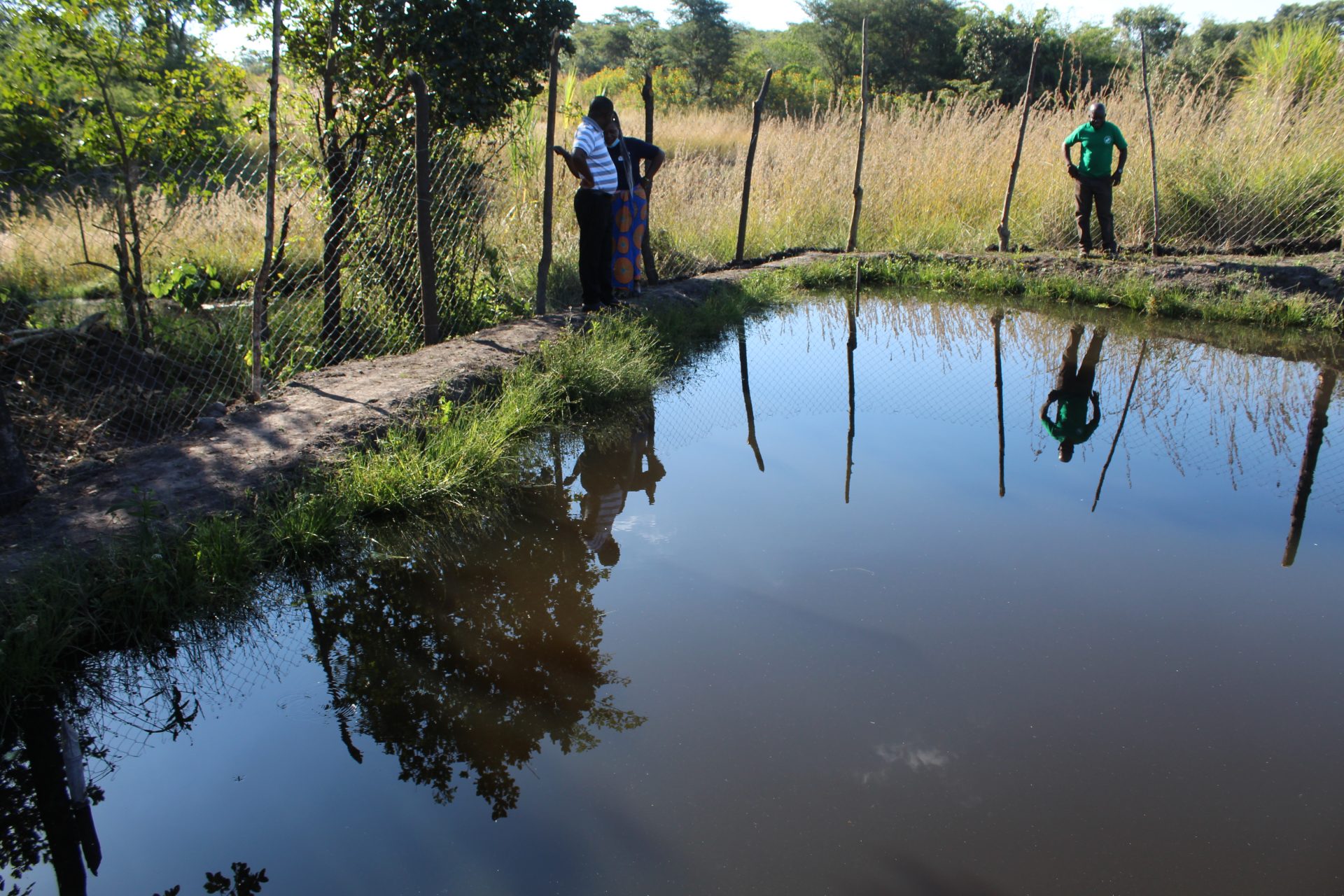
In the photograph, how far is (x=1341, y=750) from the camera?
227 cm

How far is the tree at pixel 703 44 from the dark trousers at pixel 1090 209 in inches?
689

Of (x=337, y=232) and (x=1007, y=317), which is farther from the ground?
(x=337, y=232)

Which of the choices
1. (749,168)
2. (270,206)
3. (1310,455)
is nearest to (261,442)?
(270,206)

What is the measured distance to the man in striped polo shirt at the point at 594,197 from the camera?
5.90 metres

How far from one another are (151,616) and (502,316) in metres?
4.26

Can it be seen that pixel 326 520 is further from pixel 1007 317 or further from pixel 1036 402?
pixel 1007 317

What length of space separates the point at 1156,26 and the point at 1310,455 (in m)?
30.5

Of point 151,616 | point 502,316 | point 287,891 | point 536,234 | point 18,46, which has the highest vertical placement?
point 18,46

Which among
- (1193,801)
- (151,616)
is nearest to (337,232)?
(151,616)

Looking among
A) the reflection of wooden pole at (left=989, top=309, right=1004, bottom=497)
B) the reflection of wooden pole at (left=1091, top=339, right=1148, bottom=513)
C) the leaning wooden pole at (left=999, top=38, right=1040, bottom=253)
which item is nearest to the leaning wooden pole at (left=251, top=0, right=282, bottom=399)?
the reflection of wooden pole at (left=989, top=309, right=1004, bottom=497)

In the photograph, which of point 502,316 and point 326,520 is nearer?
point 326,520

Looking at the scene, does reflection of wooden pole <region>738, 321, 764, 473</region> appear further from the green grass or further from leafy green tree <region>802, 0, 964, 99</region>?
leafy green tree <region>802, 0, 964, 99</region>

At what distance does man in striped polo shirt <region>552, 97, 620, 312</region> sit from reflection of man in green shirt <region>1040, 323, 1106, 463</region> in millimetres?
3137

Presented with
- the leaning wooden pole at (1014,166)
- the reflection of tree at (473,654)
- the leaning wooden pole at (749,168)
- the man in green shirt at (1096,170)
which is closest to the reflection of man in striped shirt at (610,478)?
the reflection of tree at (473,654)
